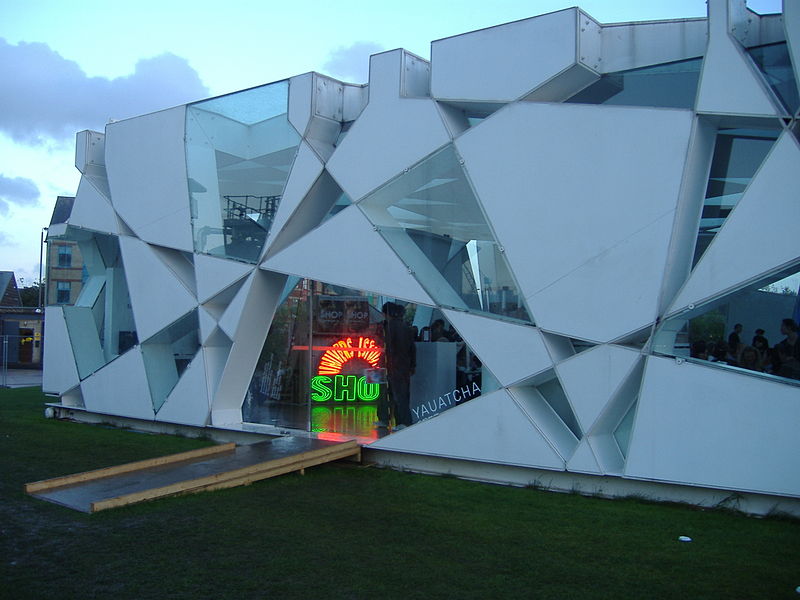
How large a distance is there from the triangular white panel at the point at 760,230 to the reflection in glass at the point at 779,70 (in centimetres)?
41

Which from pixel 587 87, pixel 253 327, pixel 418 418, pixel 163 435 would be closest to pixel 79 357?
pixel 163 435

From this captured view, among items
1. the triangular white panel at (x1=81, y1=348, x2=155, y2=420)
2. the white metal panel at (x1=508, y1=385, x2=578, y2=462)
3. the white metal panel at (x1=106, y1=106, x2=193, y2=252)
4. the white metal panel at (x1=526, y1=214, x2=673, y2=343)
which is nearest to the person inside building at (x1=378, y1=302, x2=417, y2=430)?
the white metal panel at (x1=508, y1=385, x2=578, y2=462)

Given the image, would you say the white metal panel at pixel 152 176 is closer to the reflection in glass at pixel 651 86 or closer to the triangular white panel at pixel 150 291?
the triangular white panel at pixel 150 291

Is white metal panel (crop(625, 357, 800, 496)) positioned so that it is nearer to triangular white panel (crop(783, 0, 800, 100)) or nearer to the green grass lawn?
the green grass lawn

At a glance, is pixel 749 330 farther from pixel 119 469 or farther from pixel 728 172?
pixel 119 469

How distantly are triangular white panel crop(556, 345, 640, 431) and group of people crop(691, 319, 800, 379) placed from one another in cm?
73

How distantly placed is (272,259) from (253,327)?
1.27 meters

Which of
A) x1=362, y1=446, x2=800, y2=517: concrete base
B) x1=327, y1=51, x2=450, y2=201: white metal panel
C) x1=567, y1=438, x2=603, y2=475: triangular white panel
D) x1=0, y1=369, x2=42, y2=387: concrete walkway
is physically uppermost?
x1=327, y1=51, x2=450, y2=201: white metal panel

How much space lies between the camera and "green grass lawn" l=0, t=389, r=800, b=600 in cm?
589

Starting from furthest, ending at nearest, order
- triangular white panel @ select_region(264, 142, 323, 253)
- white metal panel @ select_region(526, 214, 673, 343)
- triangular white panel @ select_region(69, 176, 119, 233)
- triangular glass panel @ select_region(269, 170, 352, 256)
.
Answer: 1. triangular white panel @ select_region(69, 176, 119, 233)
2. triangular glass panel @ select_region(269, 170, 352, 256)
3. triangular white panel @ select_region(264, 142, 323, 253)
4. white metal panel @ select_region(526, 214, 673, 343)

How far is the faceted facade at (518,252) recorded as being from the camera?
309 inches

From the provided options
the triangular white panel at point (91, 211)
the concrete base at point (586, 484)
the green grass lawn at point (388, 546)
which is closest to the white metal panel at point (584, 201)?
the concrete base at point (586, 484)

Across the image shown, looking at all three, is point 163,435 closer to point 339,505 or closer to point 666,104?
point 339,505

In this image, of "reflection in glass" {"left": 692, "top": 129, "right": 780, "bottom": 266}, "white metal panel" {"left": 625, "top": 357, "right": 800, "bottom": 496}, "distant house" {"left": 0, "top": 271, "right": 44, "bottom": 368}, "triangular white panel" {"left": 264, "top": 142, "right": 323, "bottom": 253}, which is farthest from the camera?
"distant house" {"left": 0, "top": 271, "right": 44, "bottom": 368}
